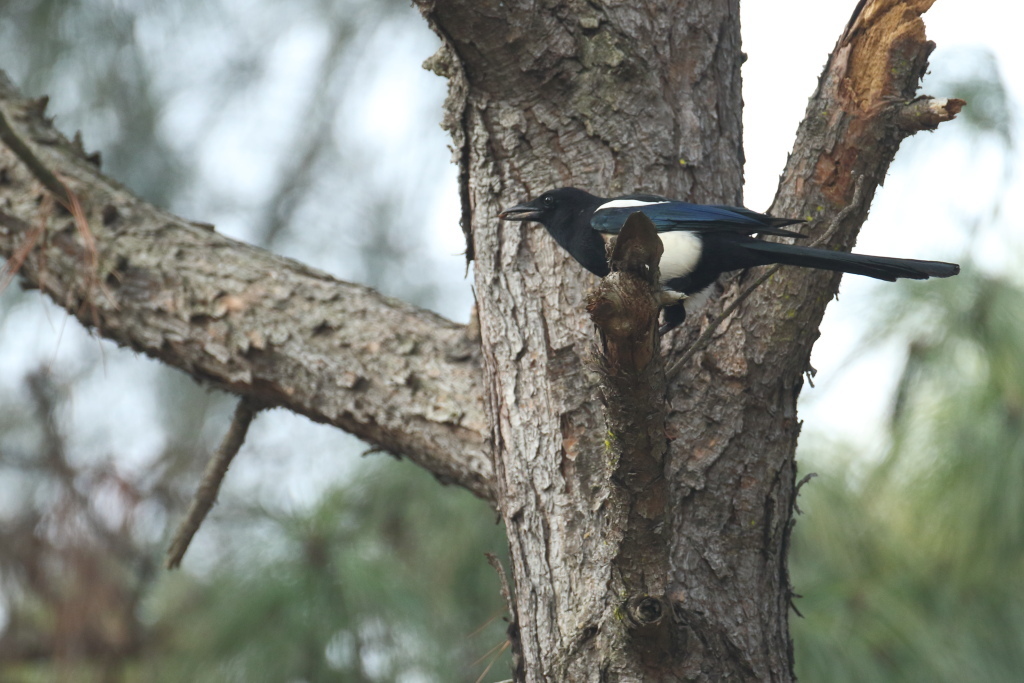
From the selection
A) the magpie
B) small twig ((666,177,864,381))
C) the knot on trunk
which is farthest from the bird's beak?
the knot on trunk

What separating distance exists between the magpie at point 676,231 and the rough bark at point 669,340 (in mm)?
62

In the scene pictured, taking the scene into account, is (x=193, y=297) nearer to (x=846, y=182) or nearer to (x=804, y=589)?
(x=846, y=182)

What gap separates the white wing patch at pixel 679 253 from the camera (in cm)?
216

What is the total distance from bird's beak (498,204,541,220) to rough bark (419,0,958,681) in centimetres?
6

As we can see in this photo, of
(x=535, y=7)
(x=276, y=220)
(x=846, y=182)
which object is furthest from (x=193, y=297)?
(x=276, y=220)

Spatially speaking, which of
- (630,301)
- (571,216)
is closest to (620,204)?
(571,216)

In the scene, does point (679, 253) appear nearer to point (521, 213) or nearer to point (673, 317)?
point (673, 317)

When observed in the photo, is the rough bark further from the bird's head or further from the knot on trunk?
the knot on trunk

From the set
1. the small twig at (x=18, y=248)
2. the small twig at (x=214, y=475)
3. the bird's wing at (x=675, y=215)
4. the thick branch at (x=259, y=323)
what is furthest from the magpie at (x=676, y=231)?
the small twig at (x=18, y=248)

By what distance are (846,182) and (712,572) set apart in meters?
0.84

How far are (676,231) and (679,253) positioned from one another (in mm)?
64

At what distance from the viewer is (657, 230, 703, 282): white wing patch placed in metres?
2.16

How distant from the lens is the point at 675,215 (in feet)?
7.00

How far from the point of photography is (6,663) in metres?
4.07
